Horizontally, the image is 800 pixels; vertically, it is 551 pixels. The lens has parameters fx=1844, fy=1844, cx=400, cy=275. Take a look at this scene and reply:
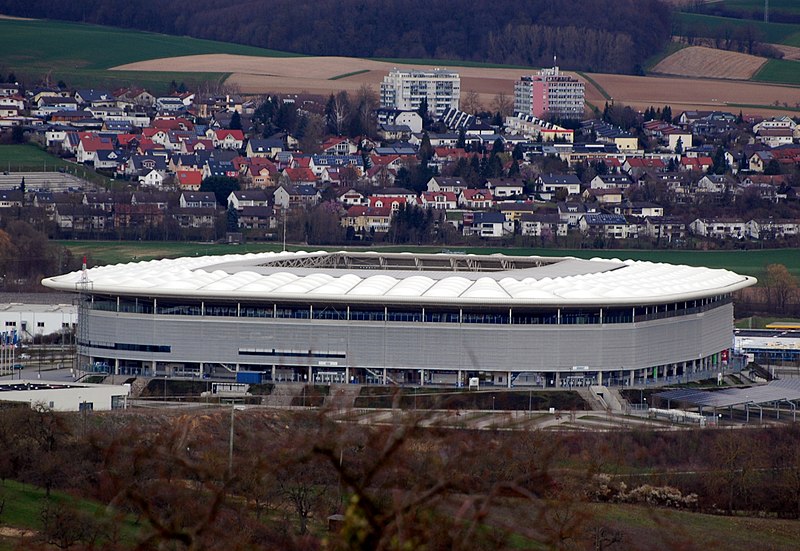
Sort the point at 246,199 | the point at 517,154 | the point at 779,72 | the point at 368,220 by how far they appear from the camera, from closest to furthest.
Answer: the point at 368,220 < the point at 246,199 < the point at 517,154 < the point at 779,72

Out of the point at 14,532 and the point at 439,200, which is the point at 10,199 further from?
the point at 14,532

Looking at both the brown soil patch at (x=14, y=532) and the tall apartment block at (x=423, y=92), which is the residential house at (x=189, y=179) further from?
the brown soil patch at (x=14, y=532)

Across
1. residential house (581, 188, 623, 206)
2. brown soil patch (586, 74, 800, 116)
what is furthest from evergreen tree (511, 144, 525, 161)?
brown soil patch (586, 74, 800, 116)

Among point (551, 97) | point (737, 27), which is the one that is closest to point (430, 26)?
point (737, 27)

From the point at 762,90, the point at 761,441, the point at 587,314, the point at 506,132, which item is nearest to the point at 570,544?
the point at 761,441

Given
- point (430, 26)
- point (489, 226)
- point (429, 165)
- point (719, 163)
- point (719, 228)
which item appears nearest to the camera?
point (489, 226)

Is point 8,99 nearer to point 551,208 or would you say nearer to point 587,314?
point 551,208

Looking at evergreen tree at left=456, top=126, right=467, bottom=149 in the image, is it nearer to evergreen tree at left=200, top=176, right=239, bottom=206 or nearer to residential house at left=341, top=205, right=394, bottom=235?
evergreen tree at left=200, top=176, right=239, bottom=206
